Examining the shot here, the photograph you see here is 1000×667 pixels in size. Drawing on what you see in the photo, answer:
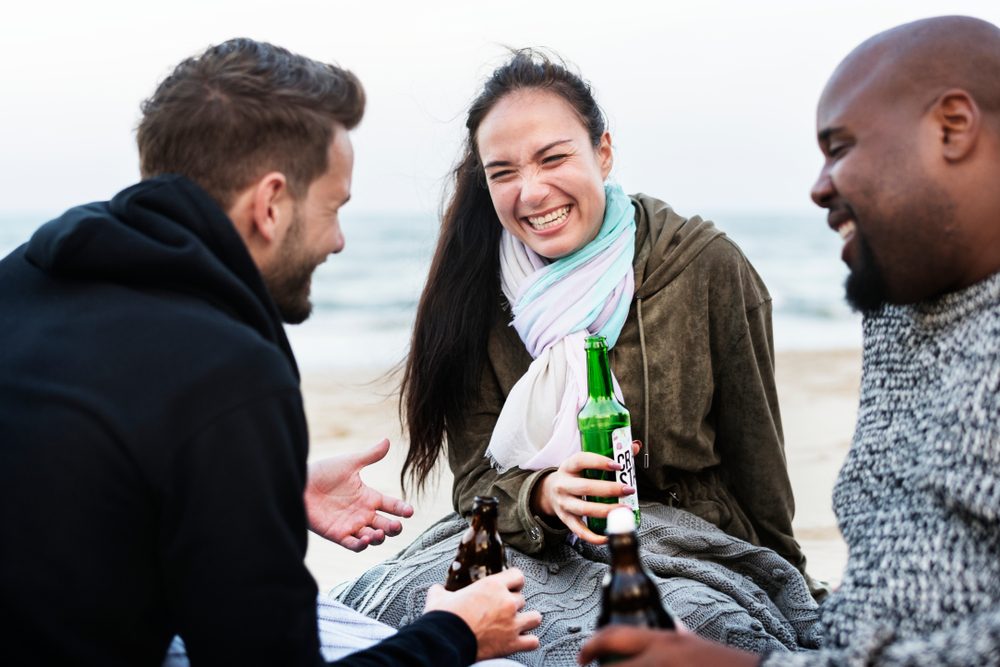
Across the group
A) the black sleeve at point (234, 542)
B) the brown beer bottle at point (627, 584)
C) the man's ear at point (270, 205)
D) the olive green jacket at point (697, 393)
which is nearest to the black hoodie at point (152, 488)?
the black sleeve at point (234, 542)

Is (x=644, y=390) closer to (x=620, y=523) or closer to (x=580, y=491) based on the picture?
(x=580, y=491)

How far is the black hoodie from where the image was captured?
2164mm

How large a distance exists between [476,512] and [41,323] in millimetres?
1137

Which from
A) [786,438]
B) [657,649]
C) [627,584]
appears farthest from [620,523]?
[786,438]

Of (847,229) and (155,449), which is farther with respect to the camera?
(847,229)

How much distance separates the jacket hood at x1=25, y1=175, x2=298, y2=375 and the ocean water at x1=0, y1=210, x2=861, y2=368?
2061 millimetres

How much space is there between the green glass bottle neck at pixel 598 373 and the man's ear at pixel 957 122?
1.26 m

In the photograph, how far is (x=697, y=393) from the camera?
3971 mm

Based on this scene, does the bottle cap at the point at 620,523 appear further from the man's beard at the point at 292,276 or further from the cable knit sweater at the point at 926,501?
the man's beard at the point at 292,276

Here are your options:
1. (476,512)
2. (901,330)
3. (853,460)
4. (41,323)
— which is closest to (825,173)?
(901,330)

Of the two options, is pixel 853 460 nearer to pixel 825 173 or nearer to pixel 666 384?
pixel 825 173

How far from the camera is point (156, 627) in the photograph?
2.31 meters

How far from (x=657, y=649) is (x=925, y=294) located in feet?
3.46

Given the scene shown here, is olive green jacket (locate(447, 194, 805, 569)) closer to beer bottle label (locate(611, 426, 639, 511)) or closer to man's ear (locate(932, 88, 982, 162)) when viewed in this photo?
beer bottle label (locate(611, 426, 639, 511))
